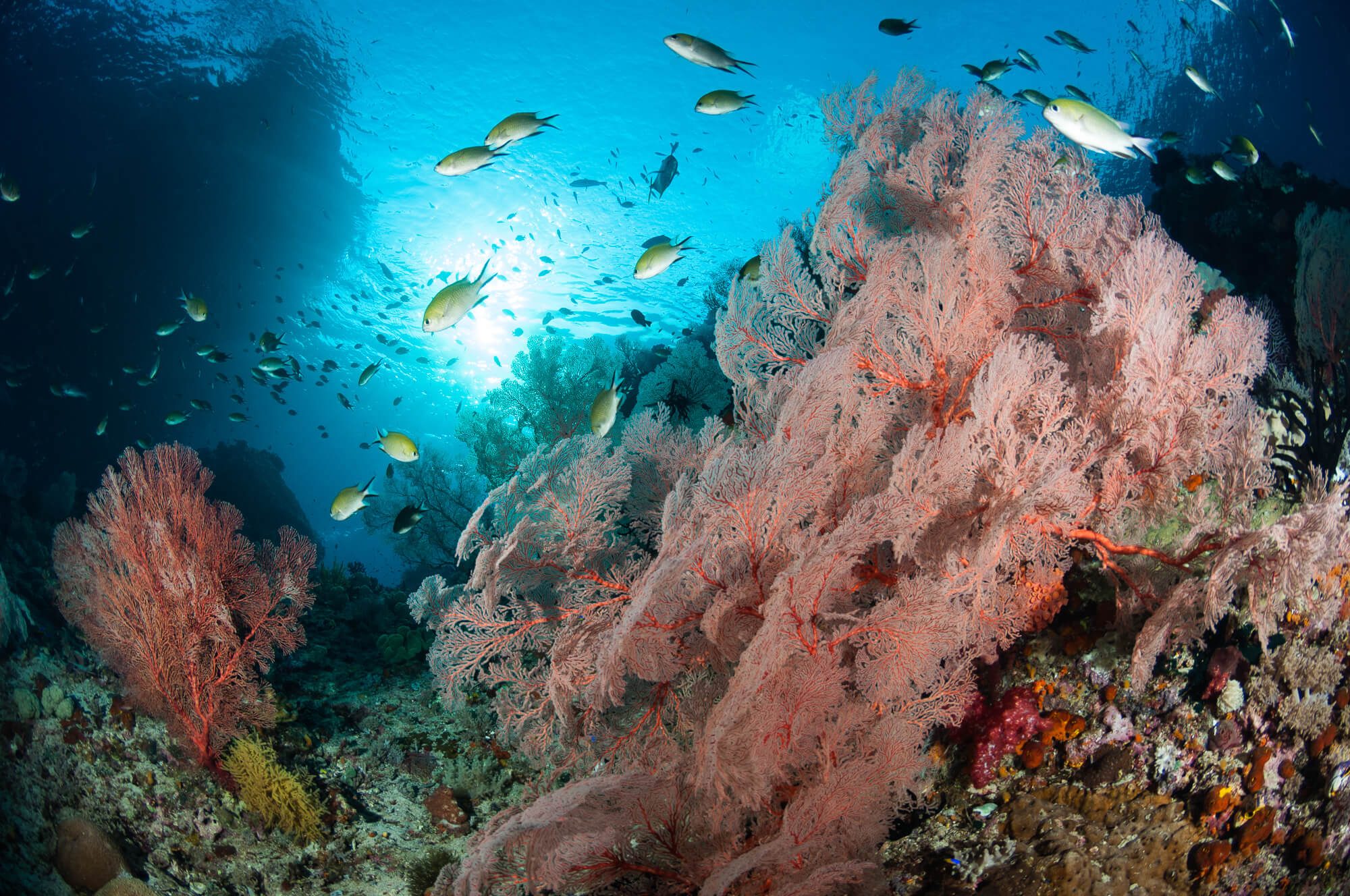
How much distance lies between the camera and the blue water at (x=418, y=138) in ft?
54.9

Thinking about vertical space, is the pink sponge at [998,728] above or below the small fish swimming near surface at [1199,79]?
below

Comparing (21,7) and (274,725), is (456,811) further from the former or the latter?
(21,7)

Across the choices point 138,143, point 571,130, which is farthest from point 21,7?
point 571,130

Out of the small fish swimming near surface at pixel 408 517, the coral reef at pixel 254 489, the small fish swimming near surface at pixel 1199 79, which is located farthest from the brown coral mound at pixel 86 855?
the coral reef at pixel 254 489

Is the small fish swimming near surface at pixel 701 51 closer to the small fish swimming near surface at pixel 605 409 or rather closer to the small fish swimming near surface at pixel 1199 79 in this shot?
the small fish swimming near surface at pixel 605 409

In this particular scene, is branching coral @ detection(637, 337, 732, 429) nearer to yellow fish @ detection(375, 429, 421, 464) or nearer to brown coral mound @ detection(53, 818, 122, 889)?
yellow fish @ detection(375, 429, 421, 464)

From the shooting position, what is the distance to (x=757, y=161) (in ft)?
73.7

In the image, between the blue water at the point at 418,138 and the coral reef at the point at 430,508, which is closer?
the coral reef at the point at 430,508

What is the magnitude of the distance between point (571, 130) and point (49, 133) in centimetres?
1620

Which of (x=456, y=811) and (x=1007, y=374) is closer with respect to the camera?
(x=1007, y=374)

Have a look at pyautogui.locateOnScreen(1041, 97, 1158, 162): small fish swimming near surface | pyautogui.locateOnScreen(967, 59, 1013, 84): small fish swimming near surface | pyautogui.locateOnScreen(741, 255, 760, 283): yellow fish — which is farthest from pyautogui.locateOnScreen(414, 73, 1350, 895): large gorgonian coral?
pyautogui.locateOnScreen(967, 59, 1013, 84): small fish swimming near surface

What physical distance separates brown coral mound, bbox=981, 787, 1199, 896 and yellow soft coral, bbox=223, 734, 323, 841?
469 cm

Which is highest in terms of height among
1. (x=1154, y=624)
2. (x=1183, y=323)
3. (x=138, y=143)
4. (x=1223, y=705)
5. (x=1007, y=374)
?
(x=1183, y=323)

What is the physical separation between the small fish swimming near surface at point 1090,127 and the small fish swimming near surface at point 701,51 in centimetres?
266
